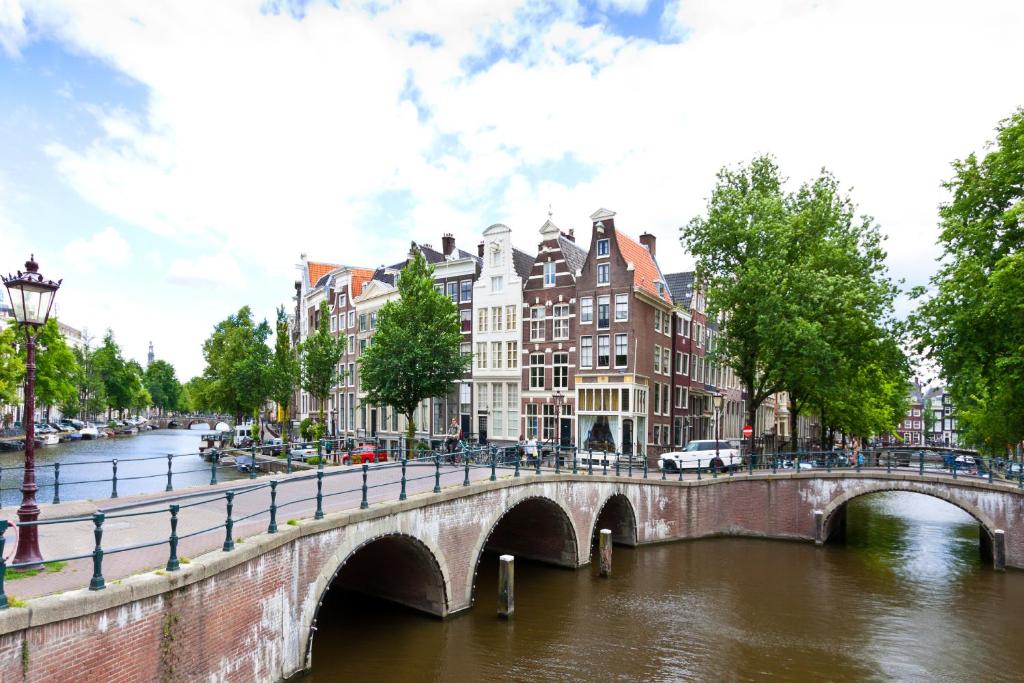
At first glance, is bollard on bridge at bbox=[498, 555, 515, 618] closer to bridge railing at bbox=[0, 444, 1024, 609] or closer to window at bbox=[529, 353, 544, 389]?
bridge railing at bbox=[0, 444, 1024, 609]

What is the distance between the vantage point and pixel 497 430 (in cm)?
4409

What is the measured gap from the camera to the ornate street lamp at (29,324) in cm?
988

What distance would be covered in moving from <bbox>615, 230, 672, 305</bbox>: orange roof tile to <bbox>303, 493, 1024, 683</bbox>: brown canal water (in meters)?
17.7

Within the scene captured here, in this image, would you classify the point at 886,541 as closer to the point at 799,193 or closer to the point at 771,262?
the point at 771,262

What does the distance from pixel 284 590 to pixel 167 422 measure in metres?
121

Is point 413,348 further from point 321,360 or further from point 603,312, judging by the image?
point 603,312

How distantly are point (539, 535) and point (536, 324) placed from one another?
63.7 ft

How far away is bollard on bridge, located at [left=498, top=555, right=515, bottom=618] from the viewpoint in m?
18.4

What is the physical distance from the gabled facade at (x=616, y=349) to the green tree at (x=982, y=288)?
14.8 metres

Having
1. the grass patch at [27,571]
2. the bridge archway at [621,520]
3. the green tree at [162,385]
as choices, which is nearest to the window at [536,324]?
the bridge archway at [621,520]

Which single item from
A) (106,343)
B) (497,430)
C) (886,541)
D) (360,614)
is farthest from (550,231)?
(106,343)

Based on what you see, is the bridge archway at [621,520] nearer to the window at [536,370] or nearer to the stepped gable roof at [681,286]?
the window at [536,370]

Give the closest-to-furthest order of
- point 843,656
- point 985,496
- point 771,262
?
point 843,656 < point 985,496 < point 771,262

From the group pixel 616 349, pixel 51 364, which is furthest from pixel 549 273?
pixel 51 364
